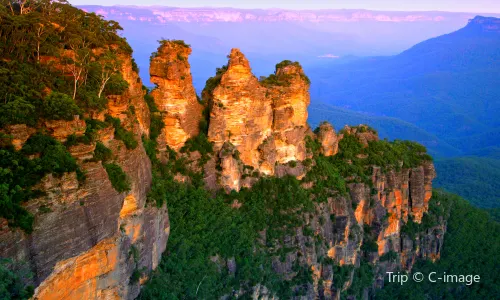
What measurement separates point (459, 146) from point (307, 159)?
123 metres

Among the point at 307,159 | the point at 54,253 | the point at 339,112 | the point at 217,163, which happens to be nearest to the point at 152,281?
the point at 54,253

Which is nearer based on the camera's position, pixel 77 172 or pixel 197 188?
pixel 77 172

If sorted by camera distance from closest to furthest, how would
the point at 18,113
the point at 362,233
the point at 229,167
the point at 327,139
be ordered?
the point at 18,113, the point at 229,167, the point at 362,233, the point at 327,139

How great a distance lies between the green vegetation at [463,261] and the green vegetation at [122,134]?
2709 cm

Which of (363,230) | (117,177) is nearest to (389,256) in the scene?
(363,230)

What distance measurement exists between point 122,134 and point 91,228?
4.89 m

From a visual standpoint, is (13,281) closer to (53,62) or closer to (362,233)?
(53,62)

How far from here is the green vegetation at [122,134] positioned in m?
19.1

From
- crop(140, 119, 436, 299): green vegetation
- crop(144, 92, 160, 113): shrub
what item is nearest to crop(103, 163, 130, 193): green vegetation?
crop(140, 119, 436, 299): green vegetation

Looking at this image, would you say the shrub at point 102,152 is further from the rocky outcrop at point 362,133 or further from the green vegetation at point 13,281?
the rocky outcrop at point 362,133

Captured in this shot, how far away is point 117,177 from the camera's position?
707 inches

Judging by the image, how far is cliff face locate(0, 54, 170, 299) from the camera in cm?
1415

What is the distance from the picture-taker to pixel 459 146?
140125 millimetres

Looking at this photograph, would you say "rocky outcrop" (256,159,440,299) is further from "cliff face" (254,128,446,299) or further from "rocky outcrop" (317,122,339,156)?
"rocky outcrop" (317,122,339,156)
